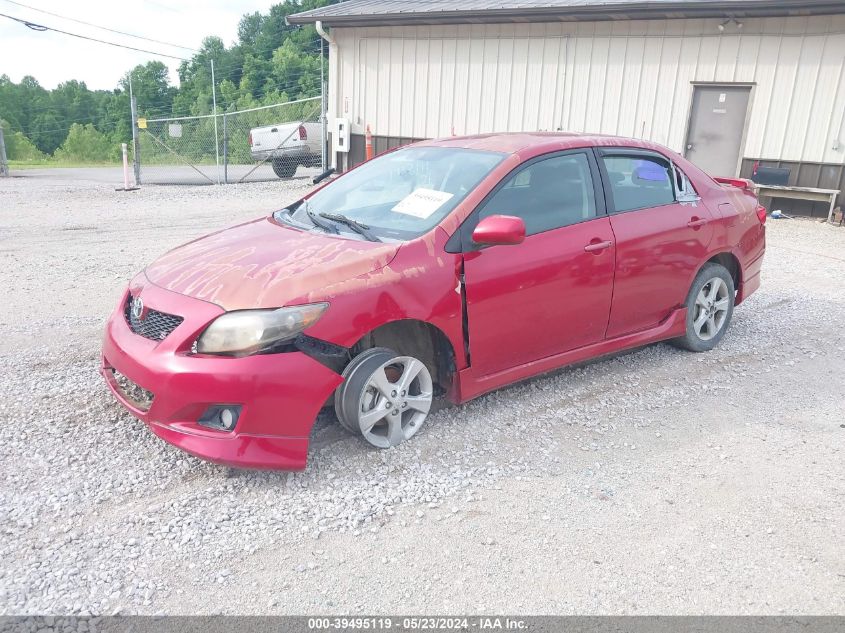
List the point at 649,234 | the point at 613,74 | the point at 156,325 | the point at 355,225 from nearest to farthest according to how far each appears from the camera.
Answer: the point at 156,325, the point at 355,225, the point at 649,234, the point at 613,74

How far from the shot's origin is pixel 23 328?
5.29 meters

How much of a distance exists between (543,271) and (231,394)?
6.21 ft

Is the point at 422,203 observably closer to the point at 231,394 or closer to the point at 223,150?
the point at 231,394

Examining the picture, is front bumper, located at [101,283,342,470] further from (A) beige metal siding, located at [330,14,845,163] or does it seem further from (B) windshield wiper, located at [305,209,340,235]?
(A) beige metal siding, located at [330,14,845,163]

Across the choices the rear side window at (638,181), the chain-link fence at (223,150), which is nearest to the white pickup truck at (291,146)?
the chain-link fence at (223,150)

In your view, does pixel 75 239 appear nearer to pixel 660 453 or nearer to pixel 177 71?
pixel 660 453

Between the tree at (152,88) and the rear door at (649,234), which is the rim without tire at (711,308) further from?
the tree at (152,88)

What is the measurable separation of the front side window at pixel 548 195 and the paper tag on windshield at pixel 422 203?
27cm

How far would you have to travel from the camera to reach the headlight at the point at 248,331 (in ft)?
10.2

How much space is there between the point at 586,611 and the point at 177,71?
74.1 metres

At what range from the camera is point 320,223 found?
13.3 feet

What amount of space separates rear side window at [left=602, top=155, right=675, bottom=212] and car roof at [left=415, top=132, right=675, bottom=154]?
120 millimetres

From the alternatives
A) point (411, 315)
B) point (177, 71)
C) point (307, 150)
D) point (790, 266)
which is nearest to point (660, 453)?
point (411, 315)

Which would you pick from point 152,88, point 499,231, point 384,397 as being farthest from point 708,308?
point 152,88
